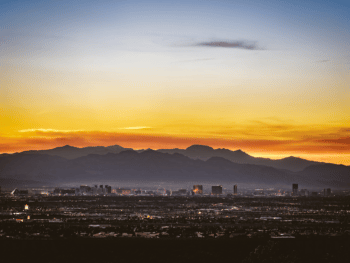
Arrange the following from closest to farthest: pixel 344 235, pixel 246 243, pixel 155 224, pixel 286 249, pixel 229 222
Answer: pixel 286 249 → pixel 246 243 → pixel 344 235 → pixel 155 224 → pixel 229 222

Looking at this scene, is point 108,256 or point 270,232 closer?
point 108,256

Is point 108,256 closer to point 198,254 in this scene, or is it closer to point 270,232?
point 198,254

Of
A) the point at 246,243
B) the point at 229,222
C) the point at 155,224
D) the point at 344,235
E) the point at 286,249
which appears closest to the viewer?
the point at 286,249

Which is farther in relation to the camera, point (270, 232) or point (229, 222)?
point (229, 222)

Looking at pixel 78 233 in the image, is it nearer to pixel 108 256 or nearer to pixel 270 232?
pixel 108 256

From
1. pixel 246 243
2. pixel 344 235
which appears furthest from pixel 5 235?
pixel 344 235

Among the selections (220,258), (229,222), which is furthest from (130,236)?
(229,222)
